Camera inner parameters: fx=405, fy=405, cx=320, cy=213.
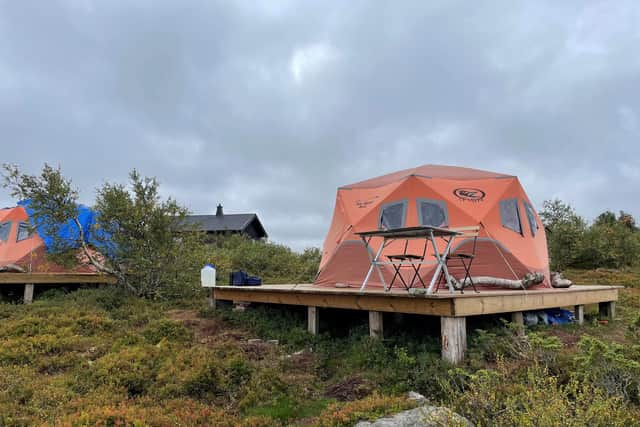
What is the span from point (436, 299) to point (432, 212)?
3.15 meters

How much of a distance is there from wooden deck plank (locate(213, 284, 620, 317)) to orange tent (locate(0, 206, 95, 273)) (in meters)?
6.60

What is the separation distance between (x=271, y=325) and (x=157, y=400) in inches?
121

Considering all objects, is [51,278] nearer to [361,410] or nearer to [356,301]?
[356,301]

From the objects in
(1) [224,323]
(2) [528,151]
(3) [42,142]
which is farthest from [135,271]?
(2) [528,151]

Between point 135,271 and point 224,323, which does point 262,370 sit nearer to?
point 224,323

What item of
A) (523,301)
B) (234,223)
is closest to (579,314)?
(523,301)

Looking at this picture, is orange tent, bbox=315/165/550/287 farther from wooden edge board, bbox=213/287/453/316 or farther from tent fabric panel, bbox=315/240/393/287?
wooden edge board, bbox=213/287/453/316

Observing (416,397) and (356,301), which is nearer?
(416,397)

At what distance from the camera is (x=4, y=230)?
12.7 metres

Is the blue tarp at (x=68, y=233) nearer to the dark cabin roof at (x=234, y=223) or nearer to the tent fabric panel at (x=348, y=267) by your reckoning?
the tent fabric panel at (x=348, y=267)

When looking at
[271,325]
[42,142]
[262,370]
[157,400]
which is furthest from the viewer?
[42,142]

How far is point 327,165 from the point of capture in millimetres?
17000

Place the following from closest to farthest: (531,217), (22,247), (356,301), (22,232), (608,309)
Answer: (356,301) < (608,309) < (531,217) < (22,247) < (22,232)

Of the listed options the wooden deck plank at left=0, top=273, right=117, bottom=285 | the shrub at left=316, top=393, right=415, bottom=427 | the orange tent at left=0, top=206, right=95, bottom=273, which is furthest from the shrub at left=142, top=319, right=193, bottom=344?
the orange tent at left=0, top=206, right=95, bottom=273
